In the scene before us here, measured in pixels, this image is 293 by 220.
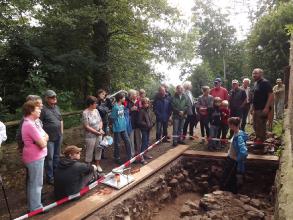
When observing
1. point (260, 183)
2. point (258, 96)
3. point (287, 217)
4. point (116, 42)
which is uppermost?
point (116, 42)

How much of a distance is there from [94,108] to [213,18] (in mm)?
38309

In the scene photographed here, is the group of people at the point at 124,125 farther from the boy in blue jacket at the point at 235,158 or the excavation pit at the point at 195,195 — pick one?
the excavation pit at the point at 195,195

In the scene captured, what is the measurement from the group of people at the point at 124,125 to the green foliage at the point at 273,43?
484 cm

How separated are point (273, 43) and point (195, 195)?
36.4 ft

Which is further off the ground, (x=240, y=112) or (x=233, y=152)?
(x=240, y=112)

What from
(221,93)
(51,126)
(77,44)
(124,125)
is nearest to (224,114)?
(221,93)

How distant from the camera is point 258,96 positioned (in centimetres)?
804

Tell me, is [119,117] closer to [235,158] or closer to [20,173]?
[20,173]

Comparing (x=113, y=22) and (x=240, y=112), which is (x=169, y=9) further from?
(x=240, y=112)

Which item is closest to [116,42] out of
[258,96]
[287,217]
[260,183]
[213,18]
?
[258,96]

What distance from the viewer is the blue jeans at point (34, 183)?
207 inches

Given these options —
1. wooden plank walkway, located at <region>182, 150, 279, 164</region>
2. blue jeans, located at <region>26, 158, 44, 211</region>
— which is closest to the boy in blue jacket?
wooden plank walkway, located at <region>182, 150, 279, 164</region>

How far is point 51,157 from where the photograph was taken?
6562 mm

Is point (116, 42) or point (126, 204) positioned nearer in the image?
point (126, 204)
